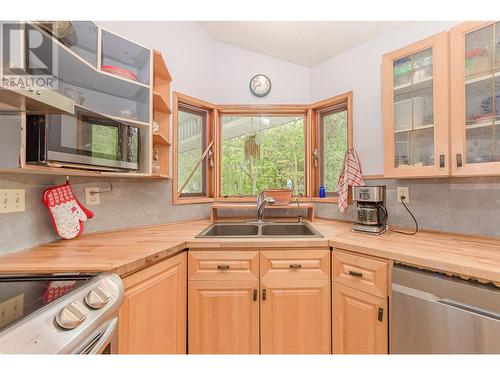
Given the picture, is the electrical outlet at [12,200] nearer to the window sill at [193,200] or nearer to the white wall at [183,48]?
the window sill at [193,200]

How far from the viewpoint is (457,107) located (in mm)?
1166

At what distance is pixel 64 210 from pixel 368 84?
2357 mm

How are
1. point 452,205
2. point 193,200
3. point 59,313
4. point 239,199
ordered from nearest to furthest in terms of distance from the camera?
point 59,313, point 452,205, point 193,200, point 239,199

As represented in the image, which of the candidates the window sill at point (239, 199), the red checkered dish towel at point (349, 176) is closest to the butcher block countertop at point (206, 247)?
the red checkered dish towel at point (349, 176)

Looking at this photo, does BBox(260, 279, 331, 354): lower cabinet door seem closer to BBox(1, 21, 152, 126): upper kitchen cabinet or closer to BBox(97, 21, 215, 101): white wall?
BBox(1, 21, 152, 126): upper kitchen cabinet

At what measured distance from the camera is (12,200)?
106 centimetres

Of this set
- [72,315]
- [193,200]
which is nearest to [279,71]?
[193,200]

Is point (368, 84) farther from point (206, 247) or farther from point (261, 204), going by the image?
point (206, 247)

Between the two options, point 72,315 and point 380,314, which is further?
point 380,314

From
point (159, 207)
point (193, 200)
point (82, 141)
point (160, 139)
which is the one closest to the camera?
point (82, 141)

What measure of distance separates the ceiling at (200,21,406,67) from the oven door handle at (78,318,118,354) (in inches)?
87.7
